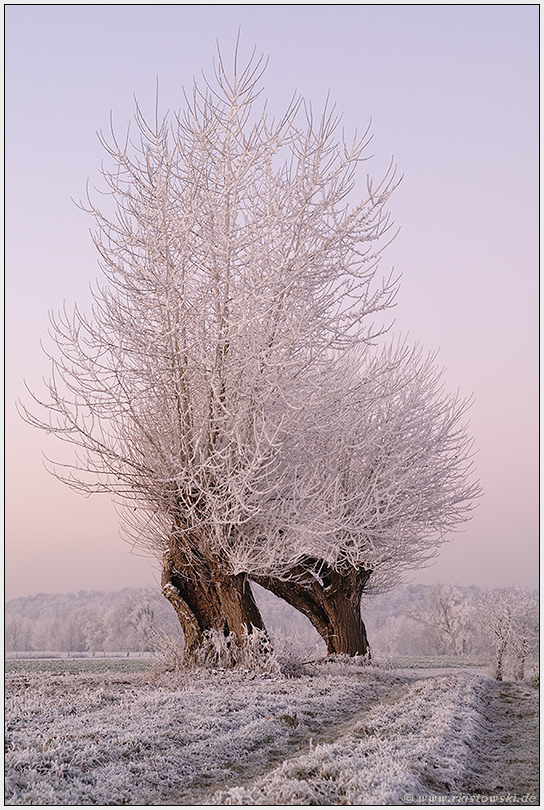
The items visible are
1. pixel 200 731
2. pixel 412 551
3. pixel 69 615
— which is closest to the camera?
pixel 200 731

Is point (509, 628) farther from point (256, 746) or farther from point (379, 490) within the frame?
point (256, 746)

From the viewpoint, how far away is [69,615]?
4466cm

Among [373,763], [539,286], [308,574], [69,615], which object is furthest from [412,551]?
[69,615]

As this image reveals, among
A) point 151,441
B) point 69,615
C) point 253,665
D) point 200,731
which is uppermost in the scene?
point 151,441

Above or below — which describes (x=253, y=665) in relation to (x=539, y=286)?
below

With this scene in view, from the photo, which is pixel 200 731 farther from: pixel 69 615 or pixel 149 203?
pixel 69 615

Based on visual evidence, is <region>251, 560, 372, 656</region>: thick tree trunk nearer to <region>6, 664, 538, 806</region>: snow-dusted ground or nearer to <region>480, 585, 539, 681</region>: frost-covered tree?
<region>6, 664, 538, 806</region>: snow-dusted ground

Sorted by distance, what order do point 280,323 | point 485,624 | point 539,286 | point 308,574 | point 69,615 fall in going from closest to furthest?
1. point 539,286
2. point 280,323
3. point 308,574
4. point 485,624
5. point 69,615

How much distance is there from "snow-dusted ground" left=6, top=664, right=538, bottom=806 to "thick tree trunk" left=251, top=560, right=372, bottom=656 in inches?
250

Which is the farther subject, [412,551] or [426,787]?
[412,551]

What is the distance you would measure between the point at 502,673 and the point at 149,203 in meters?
19.1

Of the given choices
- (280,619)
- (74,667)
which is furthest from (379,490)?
(280,619)

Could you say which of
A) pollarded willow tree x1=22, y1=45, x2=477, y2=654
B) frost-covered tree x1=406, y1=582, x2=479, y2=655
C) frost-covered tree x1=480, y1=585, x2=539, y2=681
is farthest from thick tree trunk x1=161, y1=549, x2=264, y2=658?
frost-covered tree x1=406, y1=582, x2=479, y2=655

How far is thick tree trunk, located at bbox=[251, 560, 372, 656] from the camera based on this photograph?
1856 cm
